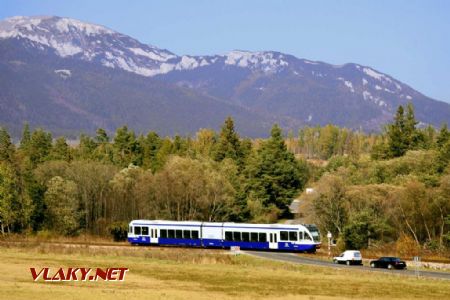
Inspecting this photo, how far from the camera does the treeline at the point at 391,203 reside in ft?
230

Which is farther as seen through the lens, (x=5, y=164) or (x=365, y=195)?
(x=5, y=164)

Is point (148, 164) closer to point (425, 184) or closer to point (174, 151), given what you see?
point (174, 151)

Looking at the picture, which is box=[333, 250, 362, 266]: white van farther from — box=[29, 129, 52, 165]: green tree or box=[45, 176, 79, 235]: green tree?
box=[29, 129, 52, 165]: green tree

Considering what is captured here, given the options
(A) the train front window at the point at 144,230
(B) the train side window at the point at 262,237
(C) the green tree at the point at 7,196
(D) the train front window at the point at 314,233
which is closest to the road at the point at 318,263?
(B) the train side window at the point at 262,237

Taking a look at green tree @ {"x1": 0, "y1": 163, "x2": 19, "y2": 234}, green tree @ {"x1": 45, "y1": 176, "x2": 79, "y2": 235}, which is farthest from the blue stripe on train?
green tree @ {"x1": 0, "y1": 163, "x2": 19, "y2": 234}

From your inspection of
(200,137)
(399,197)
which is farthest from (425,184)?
(200,137)

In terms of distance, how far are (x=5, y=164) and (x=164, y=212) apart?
21.4 metres

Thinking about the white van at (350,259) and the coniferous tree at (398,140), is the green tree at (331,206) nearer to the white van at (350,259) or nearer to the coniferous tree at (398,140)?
the white van at (350,259)

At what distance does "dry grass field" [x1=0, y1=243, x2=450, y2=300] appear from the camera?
126ft

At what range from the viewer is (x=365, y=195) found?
80.1 metres

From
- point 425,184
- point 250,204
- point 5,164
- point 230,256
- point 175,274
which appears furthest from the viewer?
point 250,204

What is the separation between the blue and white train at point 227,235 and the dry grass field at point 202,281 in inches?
268

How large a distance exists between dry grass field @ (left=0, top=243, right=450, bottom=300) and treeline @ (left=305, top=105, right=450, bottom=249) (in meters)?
16.9

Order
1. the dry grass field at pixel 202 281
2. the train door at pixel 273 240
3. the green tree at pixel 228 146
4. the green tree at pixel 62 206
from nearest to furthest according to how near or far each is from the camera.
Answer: the dry grass field at pixel 202 281, the train door at pixel 273 240, the green tree at pixel 62 206, the green tree at pixel 228 146
